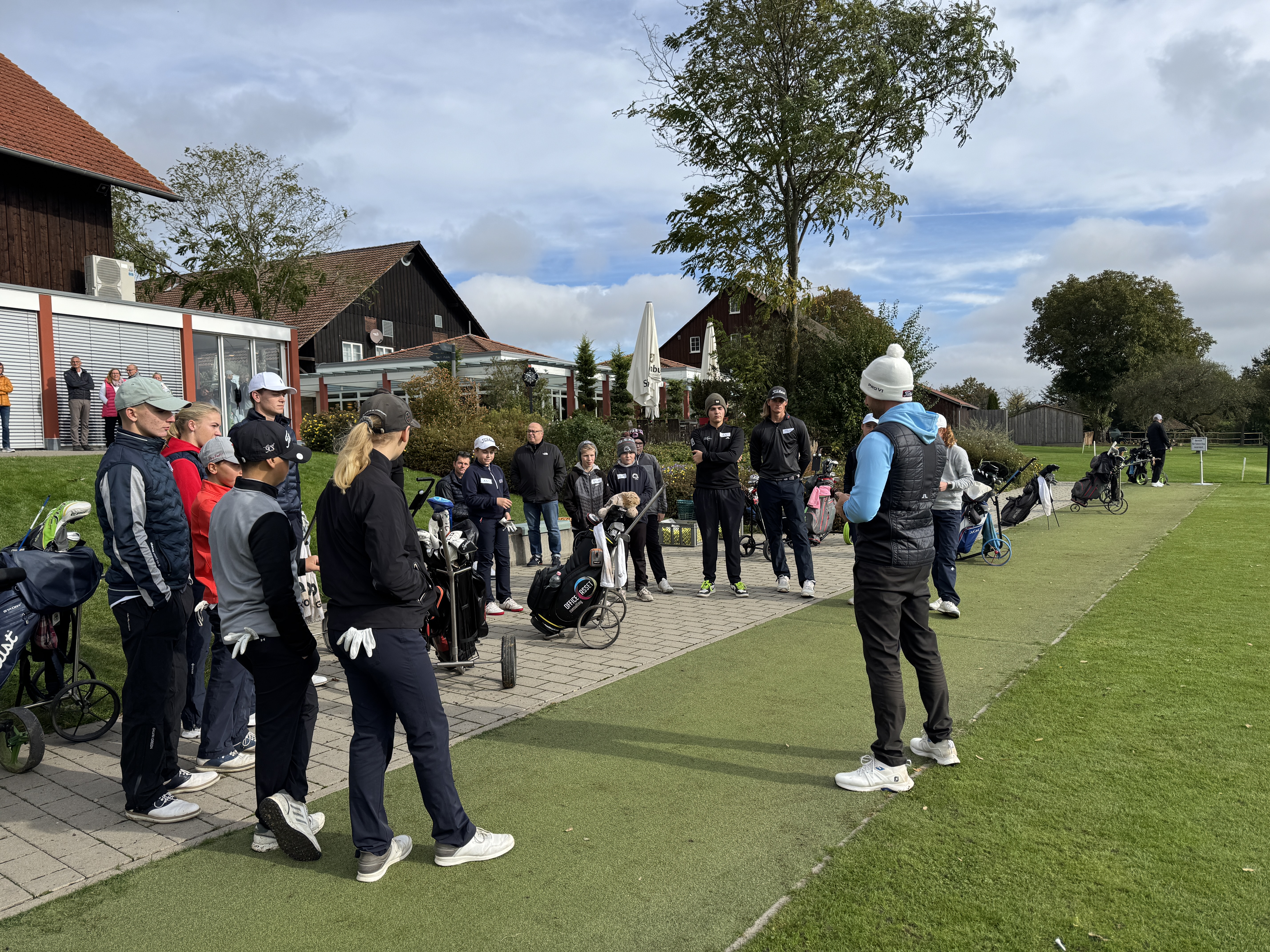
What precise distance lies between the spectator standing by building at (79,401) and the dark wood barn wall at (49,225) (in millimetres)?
3236

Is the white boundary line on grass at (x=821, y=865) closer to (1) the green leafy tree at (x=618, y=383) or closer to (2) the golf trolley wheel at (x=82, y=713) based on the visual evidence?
(2) the golf trolley wheel at (x=82, y=713)

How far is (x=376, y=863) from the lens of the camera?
353cm

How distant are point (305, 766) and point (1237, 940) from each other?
3538 millimetres

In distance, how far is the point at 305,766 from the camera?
379cm

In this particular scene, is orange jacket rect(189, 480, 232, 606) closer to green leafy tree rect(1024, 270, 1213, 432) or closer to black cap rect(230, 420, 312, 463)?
black cap rect(230, 420, 312, 463)

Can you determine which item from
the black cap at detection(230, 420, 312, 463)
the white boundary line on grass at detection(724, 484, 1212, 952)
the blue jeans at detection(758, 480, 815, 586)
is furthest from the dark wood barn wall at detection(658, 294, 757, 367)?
the black cap at detection(230, 420, 312, 463)

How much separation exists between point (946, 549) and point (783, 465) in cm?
182

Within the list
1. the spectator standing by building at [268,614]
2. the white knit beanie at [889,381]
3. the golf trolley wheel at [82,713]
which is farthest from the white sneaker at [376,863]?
the white knit beanie at [889,381]

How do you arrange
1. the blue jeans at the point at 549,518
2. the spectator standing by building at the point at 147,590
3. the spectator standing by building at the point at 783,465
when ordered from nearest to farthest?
the spectator standing by building at the point at 147,590, the spectator standing by building at the point at 783,465, the blue jeans at the point at 549,518

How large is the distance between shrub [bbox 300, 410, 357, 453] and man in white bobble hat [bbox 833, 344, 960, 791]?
21.5 metres

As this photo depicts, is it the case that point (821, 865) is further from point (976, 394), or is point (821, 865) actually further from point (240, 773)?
point (976, 394)

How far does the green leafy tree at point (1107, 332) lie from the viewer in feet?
225

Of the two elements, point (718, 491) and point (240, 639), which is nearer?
point (240, 639)

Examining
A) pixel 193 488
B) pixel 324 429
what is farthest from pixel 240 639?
pixel 324 429
